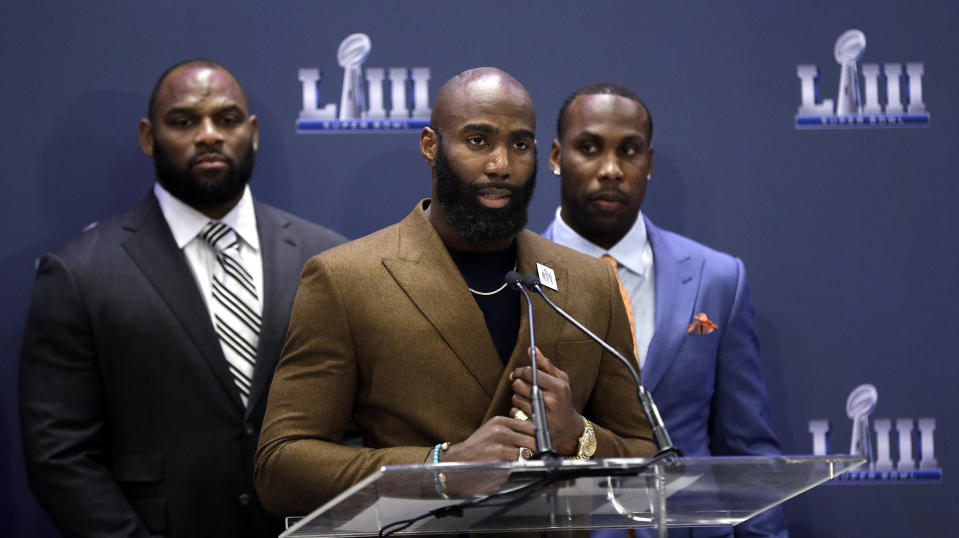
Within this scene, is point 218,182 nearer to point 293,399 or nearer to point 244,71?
point 244,71

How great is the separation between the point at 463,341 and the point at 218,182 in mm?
1493

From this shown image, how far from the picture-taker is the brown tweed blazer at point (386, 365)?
246 centimetres

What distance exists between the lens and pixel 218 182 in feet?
12.1

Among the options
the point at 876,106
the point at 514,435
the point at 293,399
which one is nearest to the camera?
the point at 514,435

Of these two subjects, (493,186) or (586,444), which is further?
(493,186)

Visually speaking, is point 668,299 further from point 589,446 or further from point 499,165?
point 589,446

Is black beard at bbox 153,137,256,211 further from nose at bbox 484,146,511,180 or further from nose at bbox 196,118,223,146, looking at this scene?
nose at bbox 484,146,511,180

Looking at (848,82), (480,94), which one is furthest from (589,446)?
(848,82)

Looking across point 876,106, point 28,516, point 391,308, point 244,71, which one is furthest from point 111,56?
point 876,106

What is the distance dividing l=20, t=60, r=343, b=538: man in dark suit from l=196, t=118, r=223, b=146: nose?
31 centimetres

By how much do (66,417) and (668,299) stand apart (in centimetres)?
187

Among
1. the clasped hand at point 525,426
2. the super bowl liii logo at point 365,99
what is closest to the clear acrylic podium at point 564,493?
the clasped hand at point 525,426

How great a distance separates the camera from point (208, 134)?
371 cm

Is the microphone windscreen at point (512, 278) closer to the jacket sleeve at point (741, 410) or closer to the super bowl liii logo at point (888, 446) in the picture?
the jacket sleeve at point (741, 410)
